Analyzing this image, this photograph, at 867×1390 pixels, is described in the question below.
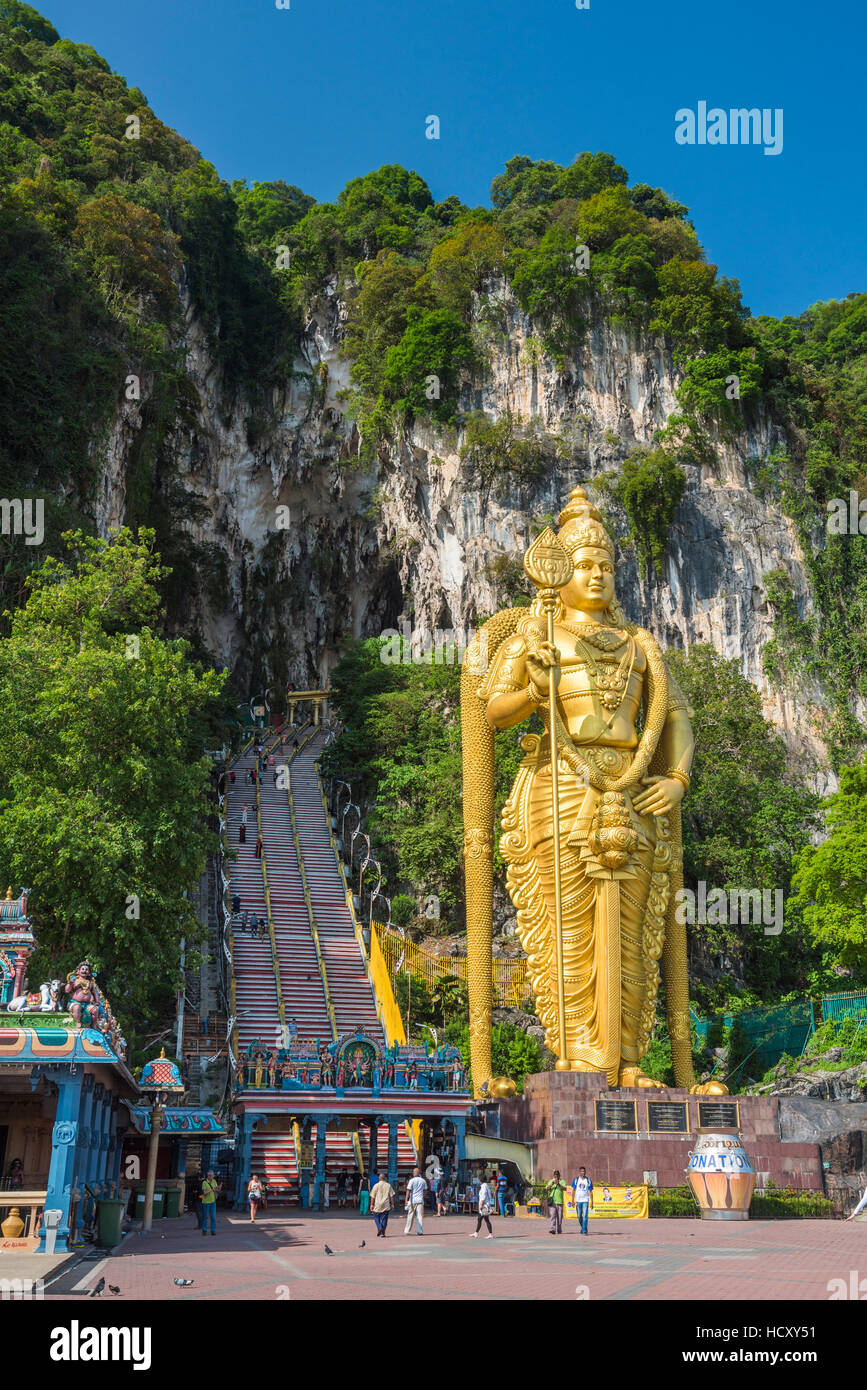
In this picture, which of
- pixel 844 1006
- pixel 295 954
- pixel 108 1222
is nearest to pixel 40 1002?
pixel 108 1222

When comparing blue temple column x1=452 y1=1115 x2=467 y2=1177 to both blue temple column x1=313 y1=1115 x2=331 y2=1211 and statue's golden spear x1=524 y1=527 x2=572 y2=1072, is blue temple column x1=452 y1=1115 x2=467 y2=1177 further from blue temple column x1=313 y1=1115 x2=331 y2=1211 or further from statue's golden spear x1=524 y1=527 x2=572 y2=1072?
blue temple column x1=313 y1=1115 x2=331 y2=1211

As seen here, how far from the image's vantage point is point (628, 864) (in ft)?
49.5

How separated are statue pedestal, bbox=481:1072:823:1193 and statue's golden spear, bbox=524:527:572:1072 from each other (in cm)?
61

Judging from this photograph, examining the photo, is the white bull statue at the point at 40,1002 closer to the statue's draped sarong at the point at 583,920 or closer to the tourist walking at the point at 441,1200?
the tourist walking at the point at 441,1200

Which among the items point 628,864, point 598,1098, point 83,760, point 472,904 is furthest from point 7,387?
point 598,1098

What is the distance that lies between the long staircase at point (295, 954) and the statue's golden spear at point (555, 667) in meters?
3.55

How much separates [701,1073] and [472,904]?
8174 mm

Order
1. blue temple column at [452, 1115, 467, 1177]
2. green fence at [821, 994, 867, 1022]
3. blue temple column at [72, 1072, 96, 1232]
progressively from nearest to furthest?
1. blue temple column at [72, 1072, 96, 1232]
2. blue temple column at [452, 1115, 467, 1177]
3. green fence at [821, 994, 867, 1022]

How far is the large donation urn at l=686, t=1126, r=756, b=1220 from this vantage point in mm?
11742

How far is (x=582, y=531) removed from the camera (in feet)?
54.0

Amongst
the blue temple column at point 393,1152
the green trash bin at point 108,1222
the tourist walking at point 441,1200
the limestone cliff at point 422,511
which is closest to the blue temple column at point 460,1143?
the tourist walking at point 441,1200

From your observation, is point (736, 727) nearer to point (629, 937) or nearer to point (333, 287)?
point (629, 937)

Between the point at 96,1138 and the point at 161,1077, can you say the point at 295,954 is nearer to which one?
the point at 161,1077

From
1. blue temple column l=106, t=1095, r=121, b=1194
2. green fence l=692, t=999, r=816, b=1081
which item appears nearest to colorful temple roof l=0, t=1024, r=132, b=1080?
blue temple column l=106, t=1095, r=121, b=1194
